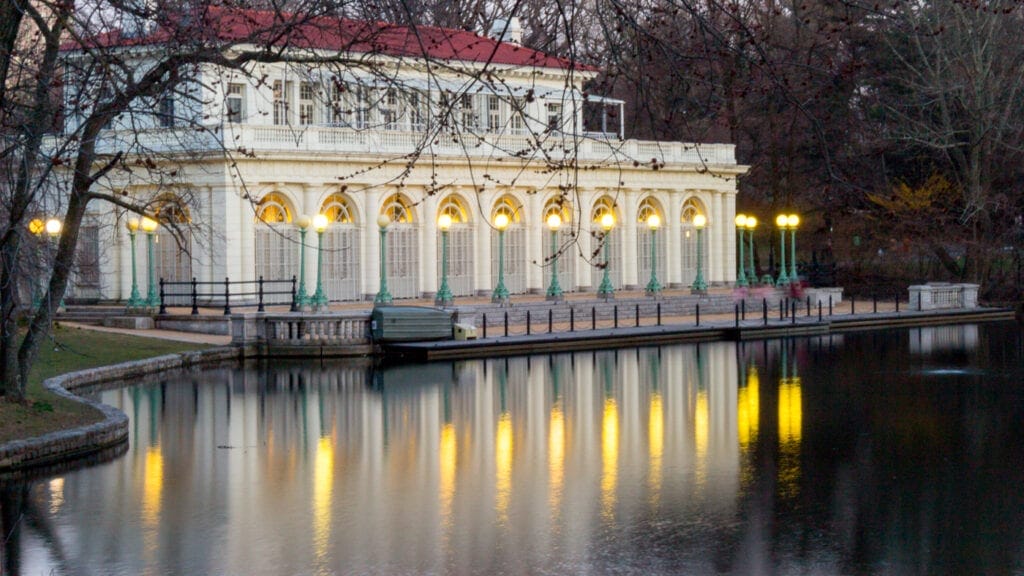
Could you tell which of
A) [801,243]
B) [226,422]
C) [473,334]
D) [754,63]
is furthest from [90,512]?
Result: [801,243]

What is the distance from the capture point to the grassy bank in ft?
68.3

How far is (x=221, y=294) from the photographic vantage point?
42812 millimetres

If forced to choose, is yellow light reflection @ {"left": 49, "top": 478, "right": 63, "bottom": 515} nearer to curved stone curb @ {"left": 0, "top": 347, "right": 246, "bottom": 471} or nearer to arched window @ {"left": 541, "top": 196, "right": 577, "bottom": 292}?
curved stone curb @ {"left": 0, "top": 347, "right": 246, "bottom": 471}

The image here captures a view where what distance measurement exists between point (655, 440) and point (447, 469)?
382cm

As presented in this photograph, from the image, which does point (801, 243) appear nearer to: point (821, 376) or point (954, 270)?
point (954, 270)

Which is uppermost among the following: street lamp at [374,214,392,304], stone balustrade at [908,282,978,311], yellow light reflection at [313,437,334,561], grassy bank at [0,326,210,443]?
street lamp at [374,214,392,304]

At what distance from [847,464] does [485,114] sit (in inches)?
1372

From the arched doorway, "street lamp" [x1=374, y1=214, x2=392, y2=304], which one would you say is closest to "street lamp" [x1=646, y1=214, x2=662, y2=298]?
the arched doorway

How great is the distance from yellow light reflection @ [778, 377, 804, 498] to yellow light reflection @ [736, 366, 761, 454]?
14.9 inches

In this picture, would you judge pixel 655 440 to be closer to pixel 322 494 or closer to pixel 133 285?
pixel 322 494

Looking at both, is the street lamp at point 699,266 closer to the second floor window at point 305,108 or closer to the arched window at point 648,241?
the arched window at point 648,241

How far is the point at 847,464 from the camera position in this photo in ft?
64.0

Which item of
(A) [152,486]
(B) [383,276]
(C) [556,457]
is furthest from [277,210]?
(A) [152,486]

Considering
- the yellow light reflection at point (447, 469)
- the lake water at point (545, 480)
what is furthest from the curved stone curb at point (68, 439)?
the yellow light reflection at point (447, 469)
